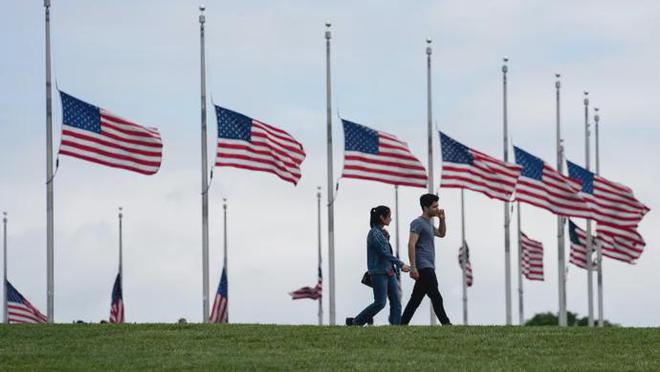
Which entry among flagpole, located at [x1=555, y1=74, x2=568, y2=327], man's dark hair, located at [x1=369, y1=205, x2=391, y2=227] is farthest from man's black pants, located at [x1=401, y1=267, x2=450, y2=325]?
flagpole, located at [x1=555, y1=74, x2=568, y2=327]

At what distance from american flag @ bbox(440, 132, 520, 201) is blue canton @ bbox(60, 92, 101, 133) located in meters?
9.65

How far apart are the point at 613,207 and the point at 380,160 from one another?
38.7 ft

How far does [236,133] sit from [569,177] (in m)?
13.6

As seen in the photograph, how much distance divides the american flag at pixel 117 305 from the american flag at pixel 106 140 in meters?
19.3

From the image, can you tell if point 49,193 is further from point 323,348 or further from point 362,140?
point 323,348

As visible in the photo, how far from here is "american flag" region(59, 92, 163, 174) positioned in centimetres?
4097

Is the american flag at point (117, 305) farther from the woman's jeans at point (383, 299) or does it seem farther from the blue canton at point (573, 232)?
the woman's jeans at point (383, 299)

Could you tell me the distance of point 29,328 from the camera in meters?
29.1

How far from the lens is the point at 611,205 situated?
5459 centimetres

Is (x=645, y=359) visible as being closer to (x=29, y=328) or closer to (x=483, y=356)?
(x=483, y=356)

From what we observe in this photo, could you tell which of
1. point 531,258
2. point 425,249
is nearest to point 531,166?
point 531,258

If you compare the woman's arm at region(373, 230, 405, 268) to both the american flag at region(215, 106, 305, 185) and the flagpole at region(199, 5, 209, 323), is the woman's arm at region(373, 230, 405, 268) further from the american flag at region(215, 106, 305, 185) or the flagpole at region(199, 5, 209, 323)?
the flagpole at region(199, 5, 209, 323)

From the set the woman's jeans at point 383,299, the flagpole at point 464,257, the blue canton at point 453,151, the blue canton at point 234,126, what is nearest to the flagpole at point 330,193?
the blue canton at point 453,151

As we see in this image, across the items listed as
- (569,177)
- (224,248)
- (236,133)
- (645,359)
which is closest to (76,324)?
(645,359)
